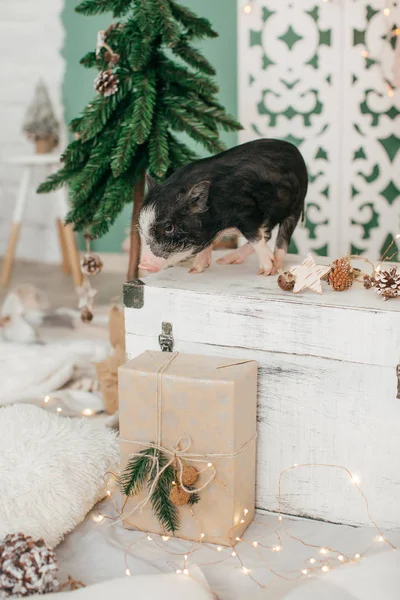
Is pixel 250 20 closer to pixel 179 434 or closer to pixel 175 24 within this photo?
pixel 175 24

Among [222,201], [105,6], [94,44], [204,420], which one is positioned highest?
[94,44]

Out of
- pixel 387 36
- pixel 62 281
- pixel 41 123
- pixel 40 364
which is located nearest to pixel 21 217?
pixel 62 281

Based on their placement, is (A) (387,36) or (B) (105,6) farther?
(A) (387,36)

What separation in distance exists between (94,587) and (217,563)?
0.80ft

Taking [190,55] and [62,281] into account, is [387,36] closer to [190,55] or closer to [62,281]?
[190,55]

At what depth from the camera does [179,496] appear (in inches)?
46.8

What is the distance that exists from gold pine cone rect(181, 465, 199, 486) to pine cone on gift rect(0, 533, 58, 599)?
0.24 m

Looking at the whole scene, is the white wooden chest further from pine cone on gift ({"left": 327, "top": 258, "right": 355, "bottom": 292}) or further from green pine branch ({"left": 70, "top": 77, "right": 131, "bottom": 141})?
green pine branch ({"left": 70, "top": 77, "right": 131, "bottom": 141})

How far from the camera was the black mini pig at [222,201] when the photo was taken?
4.19 feet

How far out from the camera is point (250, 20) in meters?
2.51

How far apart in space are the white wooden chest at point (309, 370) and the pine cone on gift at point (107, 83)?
0.48 m

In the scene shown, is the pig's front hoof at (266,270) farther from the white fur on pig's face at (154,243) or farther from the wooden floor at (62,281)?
the wooden floor at (62,281)

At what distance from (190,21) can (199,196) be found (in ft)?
1.77

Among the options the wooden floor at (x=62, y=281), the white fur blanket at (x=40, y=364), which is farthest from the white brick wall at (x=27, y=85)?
the white fur blanket at (x=40, y=364)
